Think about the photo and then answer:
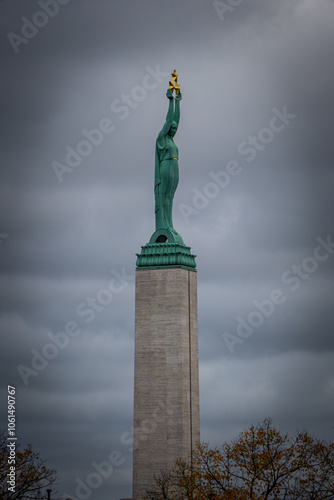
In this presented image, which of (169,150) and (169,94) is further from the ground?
(169,94)

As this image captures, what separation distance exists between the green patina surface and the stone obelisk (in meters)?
0.07

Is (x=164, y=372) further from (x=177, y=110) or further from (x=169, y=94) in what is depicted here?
(x=169, y=94)

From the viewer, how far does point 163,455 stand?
208 feet

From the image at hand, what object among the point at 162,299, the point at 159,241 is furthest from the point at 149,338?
the point at 159,241

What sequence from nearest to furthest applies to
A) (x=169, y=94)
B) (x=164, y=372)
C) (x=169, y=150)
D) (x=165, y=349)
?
1. (x=164, y=372)
2. (x=165, y=349)
3. (x=169, y=150)
4. (x=169, y=94)

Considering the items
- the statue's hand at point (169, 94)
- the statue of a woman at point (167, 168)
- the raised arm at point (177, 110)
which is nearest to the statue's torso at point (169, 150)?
the statue of a woman at point (167, 168)

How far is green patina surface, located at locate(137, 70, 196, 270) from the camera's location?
66.6 metres

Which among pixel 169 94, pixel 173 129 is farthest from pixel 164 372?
pixel 169 94

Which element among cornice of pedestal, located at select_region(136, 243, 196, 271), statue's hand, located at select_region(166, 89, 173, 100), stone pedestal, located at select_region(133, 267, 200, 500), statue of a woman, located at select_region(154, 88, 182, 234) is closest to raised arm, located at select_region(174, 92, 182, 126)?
statue of a woman, located at select_region(154, 88, 182, 234)

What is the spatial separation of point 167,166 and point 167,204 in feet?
8.48

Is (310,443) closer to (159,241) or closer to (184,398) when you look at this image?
(184,398)

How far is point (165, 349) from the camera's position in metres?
65.2

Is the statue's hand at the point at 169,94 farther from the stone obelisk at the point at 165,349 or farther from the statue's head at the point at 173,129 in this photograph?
the stone obelisk at the point at 165,349

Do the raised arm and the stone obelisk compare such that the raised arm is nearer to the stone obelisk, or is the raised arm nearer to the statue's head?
the statue's head
